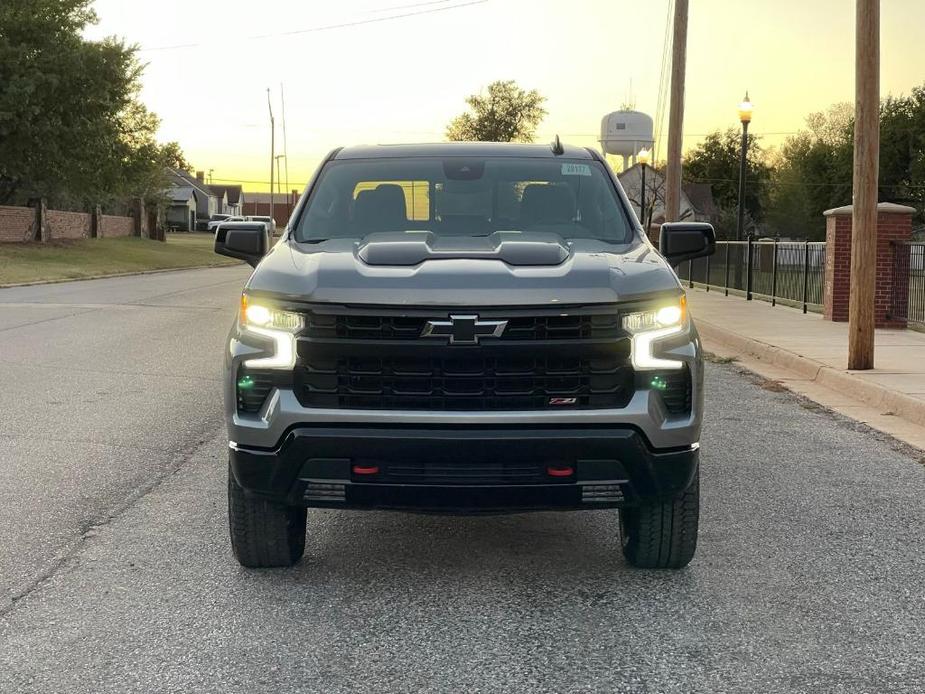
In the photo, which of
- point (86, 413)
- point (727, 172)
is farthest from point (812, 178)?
point (86, 413)

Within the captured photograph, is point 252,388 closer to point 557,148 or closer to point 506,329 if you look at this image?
point 506,329

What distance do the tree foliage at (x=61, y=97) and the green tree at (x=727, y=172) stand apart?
73.5 metres

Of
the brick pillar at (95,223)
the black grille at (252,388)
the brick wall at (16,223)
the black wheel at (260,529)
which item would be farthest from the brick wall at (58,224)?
the black grille at (252,388)

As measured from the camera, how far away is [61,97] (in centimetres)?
4128

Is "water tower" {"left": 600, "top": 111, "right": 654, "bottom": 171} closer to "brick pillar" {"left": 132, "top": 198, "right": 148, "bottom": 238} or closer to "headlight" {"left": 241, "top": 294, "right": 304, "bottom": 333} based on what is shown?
"brick pillar" {"left": 132, "top": 198, "right": 148, "bottom": 238}

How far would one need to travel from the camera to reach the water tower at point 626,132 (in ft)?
289

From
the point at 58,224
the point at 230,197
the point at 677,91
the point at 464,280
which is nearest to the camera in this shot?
the point at 464,280

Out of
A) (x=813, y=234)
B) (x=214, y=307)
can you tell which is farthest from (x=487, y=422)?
(x=813, y=234)

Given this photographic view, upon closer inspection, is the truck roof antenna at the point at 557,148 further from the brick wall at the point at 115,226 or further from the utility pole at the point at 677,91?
the brick wall at the point at 115,226

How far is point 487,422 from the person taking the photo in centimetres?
432

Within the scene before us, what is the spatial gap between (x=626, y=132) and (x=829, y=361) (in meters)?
77.9

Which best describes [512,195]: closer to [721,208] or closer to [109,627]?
[109,627]

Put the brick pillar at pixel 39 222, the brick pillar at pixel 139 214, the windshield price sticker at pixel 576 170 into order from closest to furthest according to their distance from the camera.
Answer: the windshield price sticker at pixel 576 170 → the brick pillar at pixel 39 222 → the brick pillar at pixel 139 214

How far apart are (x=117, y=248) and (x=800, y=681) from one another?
53.1m
